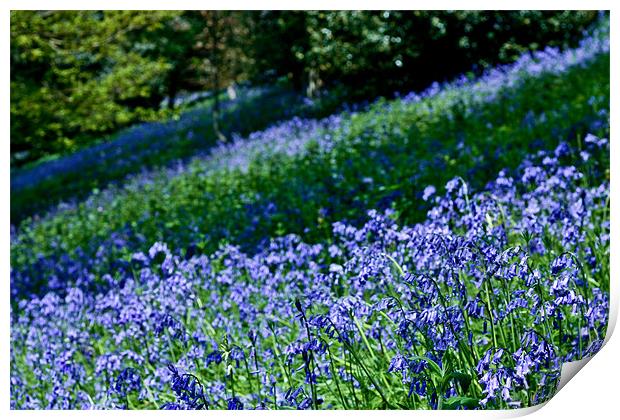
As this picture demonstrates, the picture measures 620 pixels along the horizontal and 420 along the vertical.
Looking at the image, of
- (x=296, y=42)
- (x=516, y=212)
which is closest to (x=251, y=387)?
(x=516, y=212)

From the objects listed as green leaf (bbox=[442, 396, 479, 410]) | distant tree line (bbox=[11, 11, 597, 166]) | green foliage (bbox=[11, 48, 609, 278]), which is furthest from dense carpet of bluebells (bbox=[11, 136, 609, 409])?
distant tree line (bbox=[11, 11, 597, 166])

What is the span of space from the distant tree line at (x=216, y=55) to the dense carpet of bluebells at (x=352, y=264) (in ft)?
0.67

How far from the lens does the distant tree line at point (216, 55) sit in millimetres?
4500

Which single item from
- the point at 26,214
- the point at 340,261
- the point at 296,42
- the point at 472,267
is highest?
the point at 296,42

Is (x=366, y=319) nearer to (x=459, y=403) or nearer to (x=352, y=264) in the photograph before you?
(x=352, y=264)

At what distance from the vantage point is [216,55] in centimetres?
447

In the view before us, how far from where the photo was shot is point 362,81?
17.0 ft

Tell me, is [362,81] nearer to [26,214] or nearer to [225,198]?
A: [225,198]

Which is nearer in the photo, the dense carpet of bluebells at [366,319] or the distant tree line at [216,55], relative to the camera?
the dense carpet of bluebells at [366,319]

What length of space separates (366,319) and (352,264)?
216 mm

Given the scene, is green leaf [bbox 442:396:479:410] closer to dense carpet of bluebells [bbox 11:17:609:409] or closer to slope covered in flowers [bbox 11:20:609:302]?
dense carpet of bluebells [bbox 11:17:609:409]

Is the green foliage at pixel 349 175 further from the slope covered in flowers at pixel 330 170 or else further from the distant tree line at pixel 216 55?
the distant tree line at pixel 216 55

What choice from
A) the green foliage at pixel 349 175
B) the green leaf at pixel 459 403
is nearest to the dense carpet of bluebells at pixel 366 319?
the green leaf at pixel 459 403
